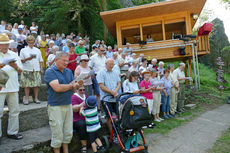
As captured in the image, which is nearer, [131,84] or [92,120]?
[92,120]

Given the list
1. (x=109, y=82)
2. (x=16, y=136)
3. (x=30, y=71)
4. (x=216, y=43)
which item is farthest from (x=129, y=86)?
(x=216, y=43)

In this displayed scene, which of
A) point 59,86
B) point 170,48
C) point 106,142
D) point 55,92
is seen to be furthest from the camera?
Answer: point 170,48

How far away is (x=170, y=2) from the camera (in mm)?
11672

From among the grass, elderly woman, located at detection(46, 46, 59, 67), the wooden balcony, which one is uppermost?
the wooden balcony

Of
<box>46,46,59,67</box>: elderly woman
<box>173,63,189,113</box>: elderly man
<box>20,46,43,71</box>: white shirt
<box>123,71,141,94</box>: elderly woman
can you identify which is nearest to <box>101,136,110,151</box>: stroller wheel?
<box>123,71,141,94</box>: elderly woman

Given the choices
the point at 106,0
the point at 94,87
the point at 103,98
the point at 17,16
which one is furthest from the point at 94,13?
the point at 103,98

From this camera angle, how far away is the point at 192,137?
4996 millimetres

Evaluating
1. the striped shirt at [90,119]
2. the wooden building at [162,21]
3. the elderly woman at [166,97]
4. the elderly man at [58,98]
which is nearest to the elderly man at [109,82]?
the striped shirt at [90,119]

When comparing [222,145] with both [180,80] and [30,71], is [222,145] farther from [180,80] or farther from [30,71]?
[30,71]

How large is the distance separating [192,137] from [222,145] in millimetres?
737

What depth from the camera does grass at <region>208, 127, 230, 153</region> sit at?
13.7 ft

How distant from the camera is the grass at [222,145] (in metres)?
4.18

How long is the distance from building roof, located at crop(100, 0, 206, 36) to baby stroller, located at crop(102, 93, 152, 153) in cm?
966

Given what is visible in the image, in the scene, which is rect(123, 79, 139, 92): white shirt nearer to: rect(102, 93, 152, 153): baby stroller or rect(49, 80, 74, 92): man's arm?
rect(102, 93, 152, 153): baby stroller
